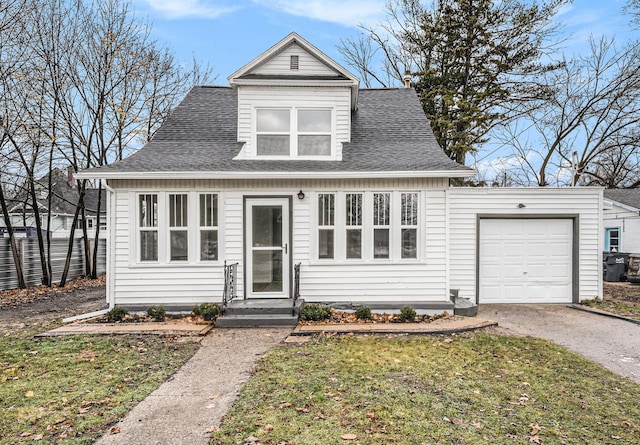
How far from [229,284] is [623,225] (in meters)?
17.5

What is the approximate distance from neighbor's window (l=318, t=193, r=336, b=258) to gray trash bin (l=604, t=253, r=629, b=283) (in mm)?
12902

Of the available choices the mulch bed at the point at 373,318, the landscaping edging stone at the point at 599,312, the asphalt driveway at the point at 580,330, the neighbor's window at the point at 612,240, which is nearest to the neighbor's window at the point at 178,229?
the mulch bed at the point at 373,318

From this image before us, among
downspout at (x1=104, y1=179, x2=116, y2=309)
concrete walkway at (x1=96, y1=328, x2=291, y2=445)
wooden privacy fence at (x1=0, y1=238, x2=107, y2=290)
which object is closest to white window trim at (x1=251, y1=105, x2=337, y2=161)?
downspout at (x1=104, y1=179, x2=116, y2=309)

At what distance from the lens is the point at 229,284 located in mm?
7973

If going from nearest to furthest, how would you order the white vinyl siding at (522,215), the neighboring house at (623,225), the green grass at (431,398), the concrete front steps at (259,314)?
the green grass at (431,398) < the concrete front steps at (259,314) < the white vinyl siding at (522,215) < the neighboring house at (623,225)

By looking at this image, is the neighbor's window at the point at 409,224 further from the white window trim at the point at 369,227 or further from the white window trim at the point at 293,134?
the white window trim at the point at 293,134

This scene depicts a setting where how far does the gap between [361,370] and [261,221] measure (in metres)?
4.30

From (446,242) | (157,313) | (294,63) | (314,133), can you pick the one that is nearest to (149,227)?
(157,313)

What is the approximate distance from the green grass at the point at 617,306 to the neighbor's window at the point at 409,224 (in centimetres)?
487

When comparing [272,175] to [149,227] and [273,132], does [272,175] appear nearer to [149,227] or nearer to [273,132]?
[273,132]

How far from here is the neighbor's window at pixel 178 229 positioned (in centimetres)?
816

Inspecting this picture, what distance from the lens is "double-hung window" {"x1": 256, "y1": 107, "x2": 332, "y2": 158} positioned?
888cm

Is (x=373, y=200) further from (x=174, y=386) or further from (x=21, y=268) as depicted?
(x=21, y=268)

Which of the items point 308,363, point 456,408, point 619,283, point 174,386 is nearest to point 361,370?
point 308,363
